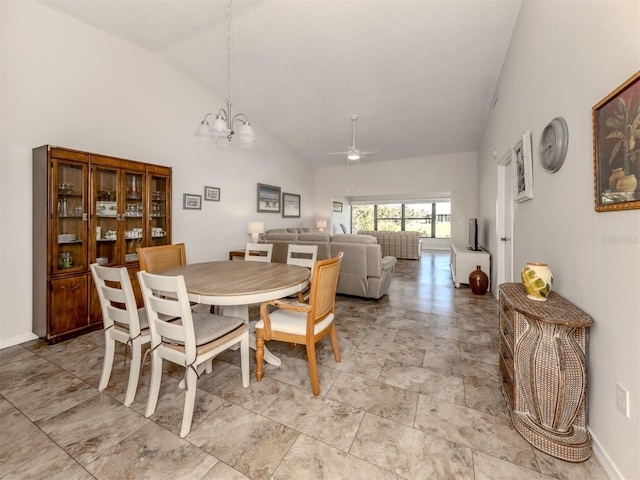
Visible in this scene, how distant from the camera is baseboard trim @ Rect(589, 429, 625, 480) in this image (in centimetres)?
120

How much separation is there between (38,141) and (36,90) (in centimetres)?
51

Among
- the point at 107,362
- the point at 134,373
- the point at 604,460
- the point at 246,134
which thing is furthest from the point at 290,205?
the point at 604,460

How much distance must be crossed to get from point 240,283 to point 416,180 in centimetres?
656

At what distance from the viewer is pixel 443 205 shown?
1045 centimetres

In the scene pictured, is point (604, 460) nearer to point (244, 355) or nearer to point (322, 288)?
point (322, 288)

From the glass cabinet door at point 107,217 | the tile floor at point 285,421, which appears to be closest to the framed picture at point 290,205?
the glass cabinet door at point 107,217

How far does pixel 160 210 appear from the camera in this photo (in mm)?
3822

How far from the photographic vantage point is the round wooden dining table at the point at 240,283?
1.71 meters

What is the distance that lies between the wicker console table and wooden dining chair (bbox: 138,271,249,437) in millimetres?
1700

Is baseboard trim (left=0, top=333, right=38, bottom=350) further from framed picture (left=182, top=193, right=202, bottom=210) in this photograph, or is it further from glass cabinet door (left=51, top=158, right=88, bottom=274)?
framed picture (left=182, top=193, right=202, bottom=210)

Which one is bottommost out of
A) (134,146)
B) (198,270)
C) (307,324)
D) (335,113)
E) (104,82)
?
(307,324)

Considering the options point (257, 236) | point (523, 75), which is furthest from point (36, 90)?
point (523, 75)

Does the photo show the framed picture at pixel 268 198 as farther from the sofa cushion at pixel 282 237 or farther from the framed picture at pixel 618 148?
the framed picture at pixel 618 148

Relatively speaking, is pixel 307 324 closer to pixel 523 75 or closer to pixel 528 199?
pixel 528 199
